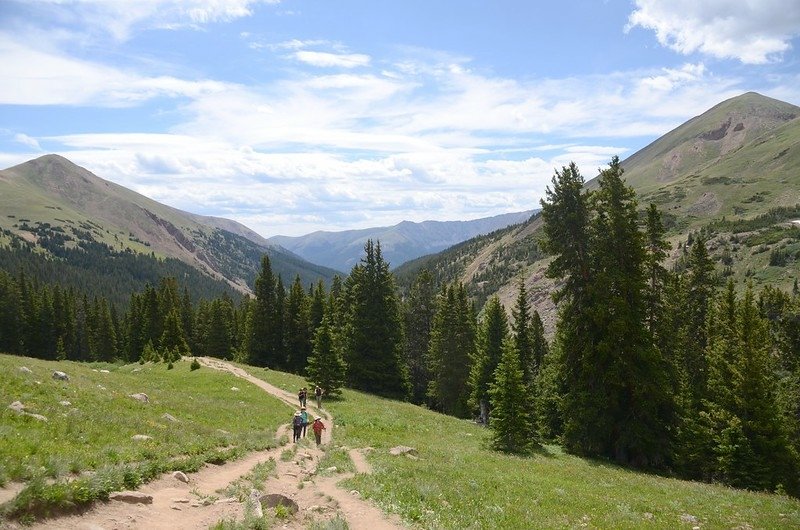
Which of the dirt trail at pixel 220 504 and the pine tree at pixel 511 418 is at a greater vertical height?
the dirt trail at pixel 220 504

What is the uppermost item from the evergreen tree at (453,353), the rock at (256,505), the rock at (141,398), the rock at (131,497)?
the rock at (131,497)

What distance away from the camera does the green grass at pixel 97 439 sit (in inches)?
390

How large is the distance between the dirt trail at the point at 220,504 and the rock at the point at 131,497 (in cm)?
13

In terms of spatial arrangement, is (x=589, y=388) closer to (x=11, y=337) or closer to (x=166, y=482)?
(x=166, y=482)

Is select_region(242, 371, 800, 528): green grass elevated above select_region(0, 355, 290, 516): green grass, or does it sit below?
below

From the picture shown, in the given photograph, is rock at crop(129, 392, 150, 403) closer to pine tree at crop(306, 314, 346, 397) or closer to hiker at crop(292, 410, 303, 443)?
Answer: hiker at crop(292, 410, 303, 443)

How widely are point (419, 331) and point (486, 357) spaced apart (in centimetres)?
2712

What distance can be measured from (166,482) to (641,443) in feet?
93.2

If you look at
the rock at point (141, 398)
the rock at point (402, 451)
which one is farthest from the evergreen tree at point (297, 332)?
the rock at point (402, 451)

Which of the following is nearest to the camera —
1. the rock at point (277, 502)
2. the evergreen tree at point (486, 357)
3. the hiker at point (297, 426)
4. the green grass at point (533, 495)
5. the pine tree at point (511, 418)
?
the rock at point (277, 502)

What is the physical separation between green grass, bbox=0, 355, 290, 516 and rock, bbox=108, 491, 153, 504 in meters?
0.26

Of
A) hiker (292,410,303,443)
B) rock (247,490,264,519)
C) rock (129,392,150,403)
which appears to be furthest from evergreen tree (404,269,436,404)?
rock (247,490,264,519)

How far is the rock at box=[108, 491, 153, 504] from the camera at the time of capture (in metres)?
10.7

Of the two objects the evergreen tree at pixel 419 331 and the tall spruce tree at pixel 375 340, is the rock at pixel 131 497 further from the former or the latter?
the evergreen tree at pixel 419 331
